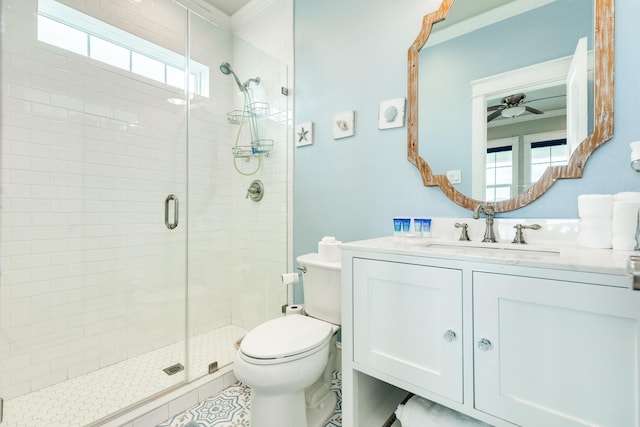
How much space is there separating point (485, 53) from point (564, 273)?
1091 mm

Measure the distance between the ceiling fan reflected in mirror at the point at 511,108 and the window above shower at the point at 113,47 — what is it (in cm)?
189

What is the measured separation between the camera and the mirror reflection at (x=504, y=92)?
1.29 m

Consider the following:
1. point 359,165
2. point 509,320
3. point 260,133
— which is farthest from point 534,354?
point 260,133

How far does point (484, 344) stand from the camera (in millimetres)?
1009

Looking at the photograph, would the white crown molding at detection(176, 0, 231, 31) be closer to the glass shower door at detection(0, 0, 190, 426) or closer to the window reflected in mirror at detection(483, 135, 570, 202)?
the glass shower door at detection(0, 0, 190, 426)

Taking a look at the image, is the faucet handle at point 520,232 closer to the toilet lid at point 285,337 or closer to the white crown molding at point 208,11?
the toilet lid at point 285,337

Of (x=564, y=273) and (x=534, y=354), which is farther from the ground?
(x=564, y=273)

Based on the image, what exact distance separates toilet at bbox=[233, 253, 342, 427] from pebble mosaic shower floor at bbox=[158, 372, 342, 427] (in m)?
0.09

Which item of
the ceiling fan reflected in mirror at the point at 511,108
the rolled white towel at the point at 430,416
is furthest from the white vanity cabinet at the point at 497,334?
the ceiling fan reflected in mirror at the point at 511,108

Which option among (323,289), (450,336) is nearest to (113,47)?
(323,289)

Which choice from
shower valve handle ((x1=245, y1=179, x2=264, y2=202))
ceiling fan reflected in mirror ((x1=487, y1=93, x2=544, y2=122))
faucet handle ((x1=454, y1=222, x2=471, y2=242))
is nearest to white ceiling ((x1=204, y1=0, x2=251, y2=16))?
shower valve handle ((x1=245, y1=179, x2=264, y2=202))

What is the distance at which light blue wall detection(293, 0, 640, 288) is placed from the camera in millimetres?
1246

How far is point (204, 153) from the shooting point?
2.32 m

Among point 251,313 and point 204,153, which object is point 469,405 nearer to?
point 251,313
